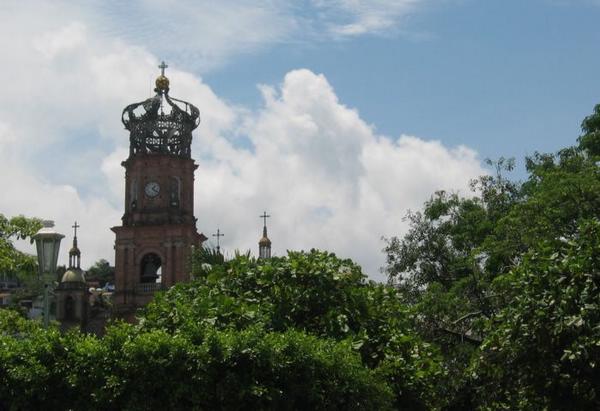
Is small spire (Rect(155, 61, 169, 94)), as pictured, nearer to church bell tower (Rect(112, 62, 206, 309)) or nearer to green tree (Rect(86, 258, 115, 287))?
church bell tower (Rect(112, 62, 206, 309))

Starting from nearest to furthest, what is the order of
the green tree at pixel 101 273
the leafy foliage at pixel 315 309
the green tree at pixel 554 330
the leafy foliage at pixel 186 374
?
the green tree at pixel 554 330
the leafy foliage at pixel 186 374
the leafy foliage at pixel 315 309
the green tree at pixel 101 273

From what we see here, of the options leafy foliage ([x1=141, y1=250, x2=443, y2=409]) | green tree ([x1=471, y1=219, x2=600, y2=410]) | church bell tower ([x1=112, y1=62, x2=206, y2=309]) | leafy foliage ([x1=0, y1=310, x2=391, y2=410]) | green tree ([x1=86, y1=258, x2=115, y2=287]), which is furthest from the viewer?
green tree ([x1=86, y1=258, x2=115, y2=287])

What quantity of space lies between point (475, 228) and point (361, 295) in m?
13.4

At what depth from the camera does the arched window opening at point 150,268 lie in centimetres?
5373

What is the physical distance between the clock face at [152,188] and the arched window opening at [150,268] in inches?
137

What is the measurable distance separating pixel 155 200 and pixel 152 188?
693 millimetres

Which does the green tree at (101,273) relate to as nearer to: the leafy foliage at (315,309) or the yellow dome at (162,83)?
the yellow dome at (162,83)

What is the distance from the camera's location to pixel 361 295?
58.3 feet

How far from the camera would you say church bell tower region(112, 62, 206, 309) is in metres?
53.0

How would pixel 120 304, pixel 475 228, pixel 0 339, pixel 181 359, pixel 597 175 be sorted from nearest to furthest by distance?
pixel 181 359
pixel 0 339
pixel 597 175
pixel 475 228
pixel 120 304

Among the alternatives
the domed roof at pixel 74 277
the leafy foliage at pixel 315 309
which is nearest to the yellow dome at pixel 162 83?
the domed roof at pixel 74 277

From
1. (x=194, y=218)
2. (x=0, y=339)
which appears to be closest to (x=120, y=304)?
(x=194, y=218)

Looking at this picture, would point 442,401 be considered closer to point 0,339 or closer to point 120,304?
point 0,339

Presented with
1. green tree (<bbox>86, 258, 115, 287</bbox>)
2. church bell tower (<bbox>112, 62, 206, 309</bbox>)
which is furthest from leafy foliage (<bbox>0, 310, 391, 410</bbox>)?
green tree (<bbox>86, 258, 115, 287</bbox>)
